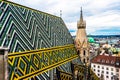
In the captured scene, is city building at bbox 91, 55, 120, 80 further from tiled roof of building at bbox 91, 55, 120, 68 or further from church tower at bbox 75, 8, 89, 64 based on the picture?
church tower at bbox 75, 8, 89, 64

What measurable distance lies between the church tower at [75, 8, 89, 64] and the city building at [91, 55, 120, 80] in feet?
86.9

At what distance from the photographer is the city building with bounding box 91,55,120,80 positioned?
209ft

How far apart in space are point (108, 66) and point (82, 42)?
104ft

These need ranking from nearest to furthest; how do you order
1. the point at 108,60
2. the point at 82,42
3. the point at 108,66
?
the point at 82,42
the point at 108,66
the point at 108,60

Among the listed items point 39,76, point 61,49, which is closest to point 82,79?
point 61,49

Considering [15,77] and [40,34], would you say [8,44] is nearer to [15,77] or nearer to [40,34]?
[15,77]

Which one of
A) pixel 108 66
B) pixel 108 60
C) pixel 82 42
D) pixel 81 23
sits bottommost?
pixel 108 66

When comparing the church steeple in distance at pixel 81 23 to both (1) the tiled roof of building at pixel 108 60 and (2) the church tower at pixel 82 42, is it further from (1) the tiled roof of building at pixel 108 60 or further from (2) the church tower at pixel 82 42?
(1) the tiled roof of building at pixel 108 60

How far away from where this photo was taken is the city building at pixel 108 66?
63594 mm

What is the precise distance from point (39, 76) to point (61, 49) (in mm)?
9070

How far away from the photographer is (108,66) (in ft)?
218

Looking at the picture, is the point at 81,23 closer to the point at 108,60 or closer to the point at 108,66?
the point at 108,66

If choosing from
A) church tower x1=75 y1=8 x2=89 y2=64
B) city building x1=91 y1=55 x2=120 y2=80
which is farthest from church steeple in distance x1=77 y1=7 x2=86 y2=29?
city building x1=91 y1=55 x2=120 y2=80

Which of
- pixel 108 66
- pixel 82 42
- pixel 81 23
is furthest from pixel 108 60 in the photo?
pixel 81 23
